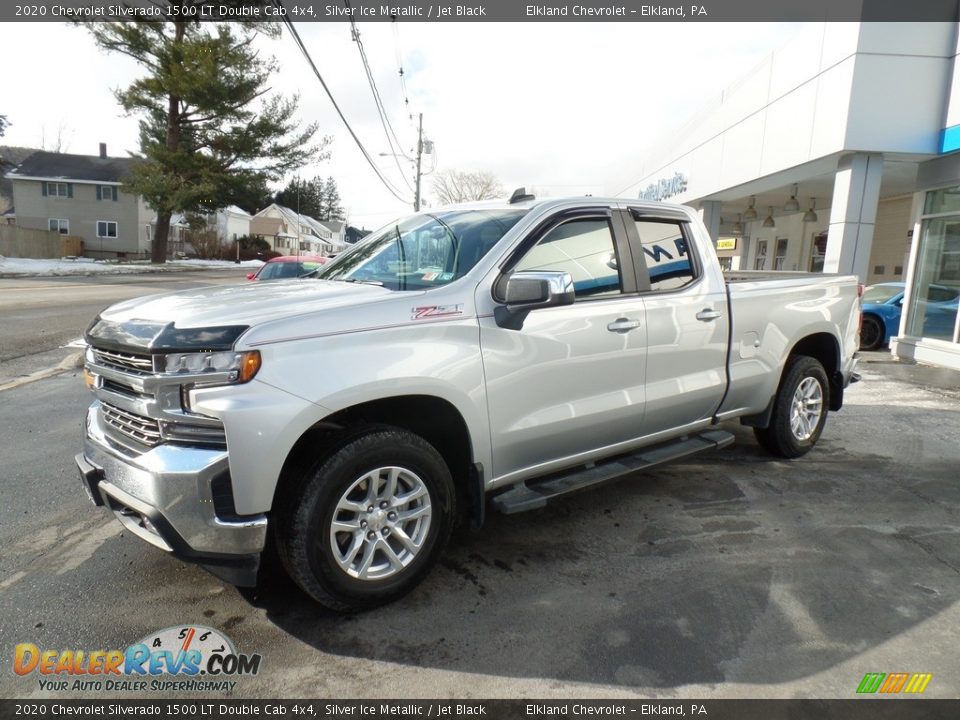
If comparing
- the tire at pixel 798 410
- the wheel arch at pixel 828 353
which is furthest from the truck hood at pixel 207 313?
the wheel arch at pixel 828 353

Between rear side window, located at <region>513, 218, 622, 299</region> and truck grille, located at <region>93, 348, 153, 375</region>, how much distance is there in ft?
6.13

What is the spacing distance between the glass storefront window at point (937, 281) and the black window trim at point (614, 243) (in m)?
9.14

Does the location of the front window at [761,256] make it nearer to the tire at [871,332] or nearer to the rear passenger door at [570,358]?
the tire at [871,332]

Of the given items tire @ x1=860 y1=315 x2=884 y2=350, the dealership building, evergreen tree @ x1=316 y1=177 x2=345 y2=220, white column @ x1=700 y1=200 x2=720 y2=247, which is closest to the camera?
the dealership building

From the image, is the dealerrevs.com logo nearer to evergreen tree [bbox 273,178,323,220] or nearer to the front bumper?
the front bumper

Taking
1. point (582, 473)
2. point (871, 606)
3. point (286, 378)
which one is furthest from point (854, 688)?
point (286, 378)

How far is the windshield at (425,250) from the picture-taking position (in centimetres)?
343

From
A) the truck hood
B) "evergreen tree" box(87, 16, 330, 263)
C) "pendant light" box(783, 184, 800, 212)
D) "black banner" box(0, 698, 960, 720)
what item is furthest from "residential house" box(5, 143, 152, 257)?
"black banner" box(0, 698, 960, 720)

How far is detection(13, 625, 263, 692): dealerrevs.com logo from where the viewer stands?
8.14 ft

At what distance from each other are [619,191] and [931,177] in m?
20.9

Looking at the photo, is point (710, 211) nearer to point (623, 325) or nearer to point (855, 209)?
point (855, 209)

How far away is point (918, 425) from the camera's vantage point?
6.60 metres

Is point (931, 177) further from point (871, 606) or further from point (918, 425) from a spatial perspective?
point (871, 606)

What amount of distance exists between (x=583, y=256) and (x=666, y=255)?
83 centimetres
